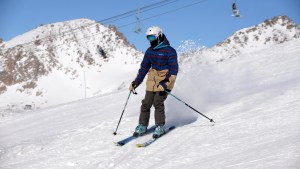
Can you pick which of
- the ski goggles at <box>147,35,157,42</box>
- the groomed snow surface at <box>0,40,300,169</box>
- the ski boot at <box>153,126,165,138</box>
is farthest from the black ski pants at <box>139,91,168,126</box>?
the ski goggles at <box>147,35,157,42</box>

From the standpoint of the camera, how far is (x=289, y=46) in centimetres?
1769

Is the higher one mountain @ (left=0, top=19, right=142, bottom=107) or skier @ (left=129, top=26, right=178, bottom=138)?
mountain @ (left=0, top=19, right=142, bottom=107)

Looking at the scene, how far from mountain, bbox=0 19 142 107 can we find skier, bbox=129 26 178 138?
34.4 meters

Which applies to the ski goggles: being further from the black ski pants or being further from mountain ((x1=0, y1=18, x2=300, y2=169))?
mountain ((x1=0, y1=18, x2=300, y2=169))

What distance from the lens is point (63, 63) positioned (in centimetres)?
4925

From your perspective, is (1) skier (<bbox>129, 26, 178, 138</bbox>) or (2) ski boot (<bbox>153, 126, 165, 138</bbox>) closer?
(2) ski boot (<bbox>153, 126, 165, 138</bbox>)

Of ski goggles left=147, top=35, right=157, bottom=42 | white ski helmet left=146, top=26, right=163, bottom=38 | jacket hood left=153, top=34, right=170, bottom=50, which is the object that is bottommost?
jacket hood left=153, top=34, right=170, bottom=50

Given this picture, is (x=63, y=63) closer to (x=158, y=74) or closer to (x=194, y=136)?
(x=158, y=74)

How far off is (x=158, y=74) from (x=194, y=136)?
4.92 ft

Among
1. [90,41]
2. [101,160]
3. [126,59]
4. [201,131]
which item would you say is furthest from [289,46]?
[90,41]

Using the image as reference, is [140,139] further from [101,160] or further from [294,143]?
[294,143]

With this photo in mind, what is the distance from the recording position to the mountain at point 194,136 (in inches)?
189

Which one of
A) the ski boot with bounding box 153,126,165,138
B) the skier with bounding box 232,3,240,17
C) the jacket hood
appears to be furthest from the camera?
the skier with bounding box 232,3,240,17

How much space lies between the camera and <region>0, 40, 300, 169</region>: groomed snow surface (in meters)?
4.79
